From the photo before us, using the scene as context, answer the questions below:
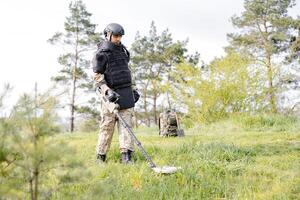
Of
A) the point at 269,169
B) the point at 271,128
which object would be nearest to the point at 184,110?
the point at 271,128

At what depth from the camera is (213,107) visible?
1584 centimetres

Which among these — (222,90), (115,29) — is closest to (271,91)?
→ (222,90)

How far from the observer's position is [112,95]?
21.3 ft

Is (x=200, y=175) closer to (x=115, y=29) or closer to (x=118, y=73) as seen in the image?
(x=118, y=73)

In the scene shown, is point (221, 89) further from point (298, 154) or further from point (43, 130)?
point (43, 130)

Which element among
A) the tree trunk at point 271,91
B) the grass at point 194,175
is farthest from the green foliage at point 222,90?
the grass at point 194,175

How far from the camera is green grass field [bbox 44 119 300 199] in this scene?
13.6ft

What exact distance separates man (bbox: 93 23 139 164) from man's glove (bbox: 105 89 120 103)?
0.15 m

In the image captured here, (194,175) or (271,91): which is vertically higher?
(271,91)

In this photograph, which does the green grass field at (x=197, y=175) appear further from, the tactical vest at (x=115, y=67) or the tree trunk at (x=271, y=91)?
the tree trunk at (x=271, y=91)

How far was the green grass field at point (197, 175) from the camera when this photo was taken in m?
4.16

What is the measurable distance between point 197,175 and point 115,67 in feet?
7.16

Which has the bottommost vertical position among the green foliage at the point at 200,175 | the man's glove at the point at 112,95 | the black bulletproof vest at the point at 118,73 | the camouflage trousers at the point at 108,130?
the green foliage at the point at 200,175

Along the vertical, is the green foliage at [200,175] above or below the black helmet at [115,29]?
below
